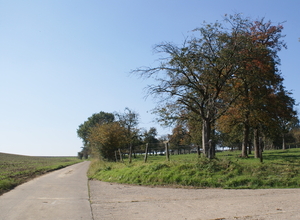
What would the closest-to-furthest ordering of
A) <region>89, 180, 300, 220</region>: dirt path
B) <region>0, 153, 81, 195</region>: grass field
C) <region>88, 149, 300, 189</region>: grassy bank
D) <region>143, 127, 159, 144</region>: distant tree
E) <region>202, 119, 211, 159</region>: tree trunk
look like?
<region>89, 180, 300, 220</region>: dirt path, <region>88, 149, 300, 189</region>: grassy bank, <region>0, 153, 81, 195</region>: grass field, <region>202, 119, 211, 159</region>: tree trunk, <region>143, 127, 159, 144</region>: distant tree

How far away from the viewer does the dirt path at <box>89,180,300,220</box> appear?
7.75 m

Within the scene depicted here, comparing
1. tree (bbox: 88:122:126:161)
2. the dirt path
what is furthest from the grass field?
the dirt path

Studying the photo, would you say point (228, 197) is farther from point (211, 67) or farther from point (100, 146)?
point (100, 146)

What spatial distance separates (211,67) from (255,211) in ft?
38.2

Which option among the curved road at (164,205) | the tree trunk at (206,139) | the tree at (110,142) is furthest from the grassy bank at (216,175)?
the tree at (110,142)

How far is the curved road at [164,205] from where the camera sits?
309 inches

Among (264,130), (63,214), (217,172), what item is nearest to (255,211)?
(63,214)

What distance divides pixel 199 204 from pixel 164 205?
112cm

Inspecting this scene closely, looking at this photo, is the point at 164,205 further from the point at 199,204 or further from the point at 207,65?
the point at 207,65

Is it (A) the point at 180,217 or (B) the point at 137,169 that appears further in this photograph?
(B) the point at 137,169

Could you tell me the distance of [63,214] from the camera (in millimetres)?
8438

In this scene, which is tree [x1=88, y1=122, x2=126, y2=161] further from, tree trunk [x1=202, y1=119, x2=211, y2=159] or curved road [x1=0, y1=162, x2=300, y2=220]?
curved road [x1=0, y1=162, x2=300, y2=220]

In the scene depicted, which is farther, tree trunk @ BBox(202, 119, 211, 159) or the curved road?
tree trunk @ BBox(202, 119, 211, 159)

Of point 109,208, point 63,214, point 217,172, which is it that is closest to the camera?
point 63,214
